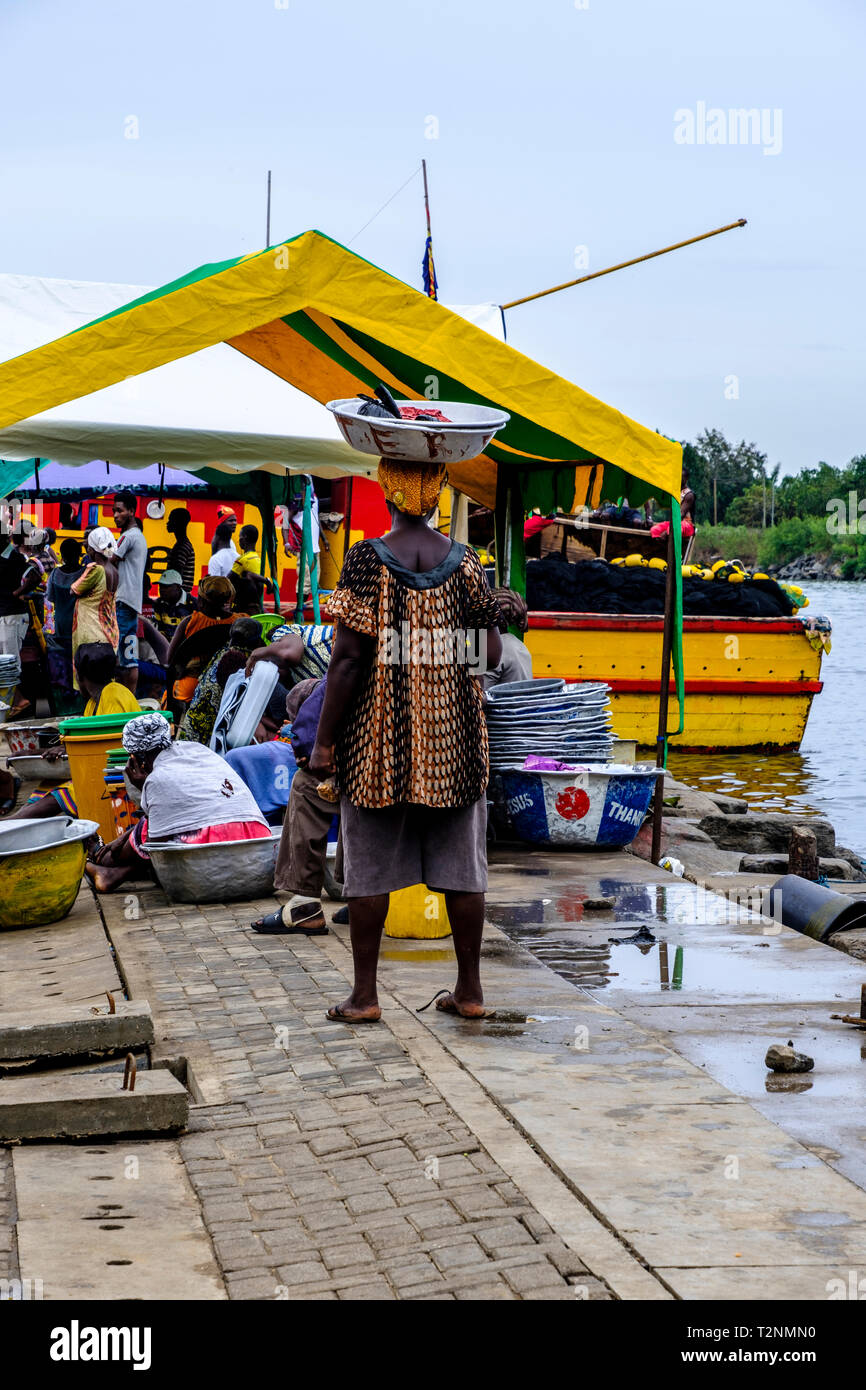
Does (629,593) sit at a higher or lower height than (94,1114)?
higher

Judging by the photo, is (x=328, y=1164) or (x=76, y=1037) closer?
(x=328, y=1164)

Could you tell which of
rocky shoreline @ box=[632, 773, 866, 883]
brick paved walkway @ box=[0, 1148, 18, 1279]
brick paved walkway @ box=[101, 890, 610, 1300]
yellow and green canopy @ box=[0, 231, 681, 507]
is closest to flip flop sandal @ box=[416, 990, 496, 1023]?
brick paved walkway @ box=[101, 890, 610, 1300]

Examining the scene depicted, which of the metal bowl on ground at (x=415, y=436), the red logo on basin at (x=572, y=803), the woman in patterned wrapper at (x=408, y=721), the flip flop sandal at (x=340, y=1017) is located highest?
the metal bowl on ground at (x=415, y=436)

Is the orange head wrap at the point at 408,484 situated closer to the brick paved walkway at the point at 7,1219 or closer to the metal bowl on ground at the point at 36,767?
the brick paved walkway at the point at 7,1219

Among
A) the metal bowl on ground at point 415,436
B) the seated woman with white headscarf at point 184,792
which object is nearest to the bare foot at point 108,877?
the seated woman with white headscarf at point 184,792

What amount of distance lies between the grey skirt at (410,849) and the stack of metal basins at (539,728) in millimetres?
3834

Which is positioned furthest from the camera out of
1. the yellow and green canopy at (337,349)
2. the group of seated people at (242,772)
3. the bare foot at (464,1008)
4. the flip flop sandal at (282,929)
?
the group of seated people at (242,772)

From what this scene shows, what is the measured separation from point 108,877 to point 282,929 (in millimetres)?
1554

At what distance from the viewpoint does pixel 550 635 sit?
17141mm

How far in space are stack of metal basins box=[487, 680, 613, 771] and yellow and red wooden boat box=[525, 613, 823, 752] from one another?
26.0ft

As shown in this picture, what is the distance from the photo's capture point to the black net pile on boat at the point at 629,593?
57.4 feet

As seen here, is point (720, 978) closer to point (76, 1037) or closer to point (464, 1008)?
point (464, 1008)

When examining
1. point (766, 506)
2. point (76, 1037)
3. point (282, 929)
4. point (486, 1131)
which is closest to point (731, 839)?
point (282, 929)

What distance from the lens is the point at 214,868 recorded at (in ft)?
23.6
